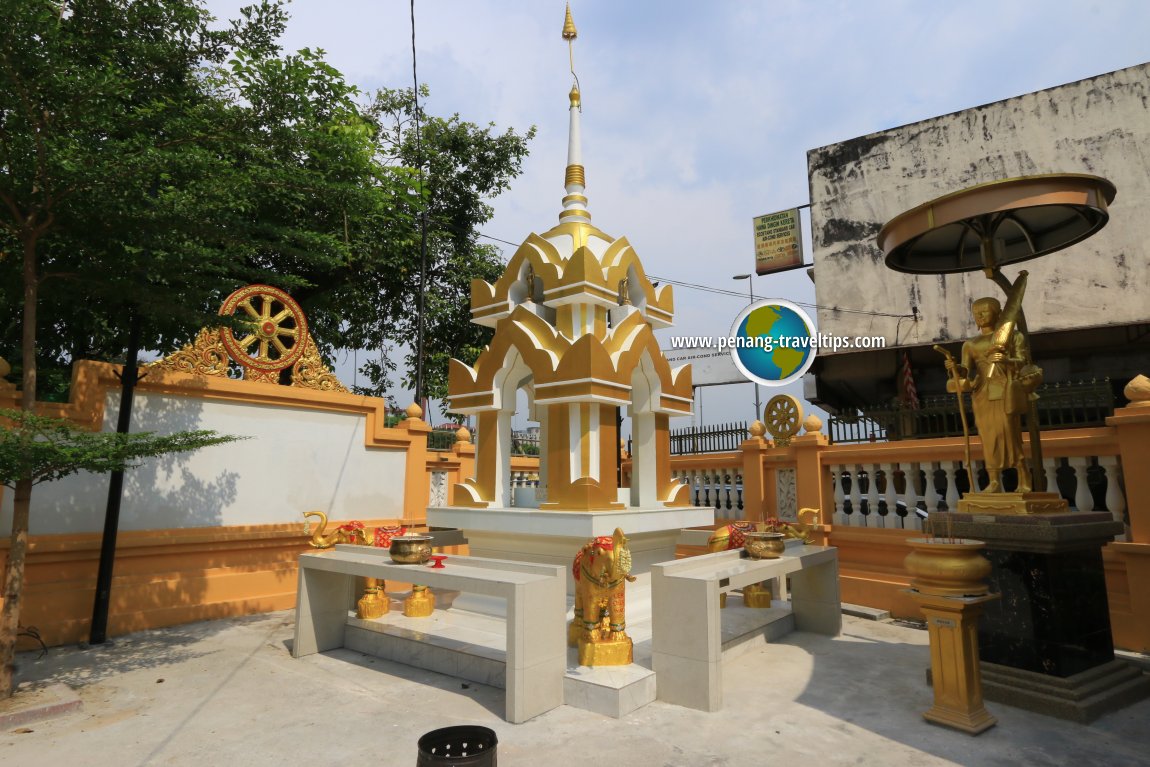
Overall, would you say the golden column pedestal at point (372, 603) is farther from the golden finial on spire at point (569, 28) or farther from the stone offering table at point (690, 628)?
the golden finial on spire at point (569, 28)

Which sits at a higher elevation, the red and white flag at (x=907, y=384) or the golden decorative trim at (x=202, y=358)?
the red and white flag at (x=907, y=384)

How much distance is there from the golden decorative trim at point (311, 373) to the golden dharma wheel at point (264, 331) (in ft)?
0.42

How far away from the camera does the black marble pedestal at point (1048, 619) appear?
4.82 metres

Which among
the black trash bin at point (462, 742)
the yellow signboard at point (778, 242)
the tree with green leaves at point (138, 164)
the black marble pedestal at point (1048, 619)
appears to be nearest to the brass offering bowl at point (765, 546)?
the black marble pedestal at point (1048, 619)

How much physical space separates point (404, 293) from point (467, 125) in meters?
4.71

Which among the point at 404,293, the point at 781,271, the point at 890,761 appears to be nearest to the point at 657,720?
the point at 890,761

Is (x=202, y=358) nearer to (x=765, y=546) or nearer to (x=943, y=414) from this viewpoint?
(x=765, y=546)

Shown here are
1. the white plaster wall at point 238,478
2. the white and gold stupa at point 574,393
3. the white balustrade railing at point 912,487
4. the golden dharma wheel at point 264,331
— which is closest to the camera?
the white balustrade railing at point 912,487

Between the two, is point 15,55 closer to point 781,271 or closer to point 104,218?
point 104,218

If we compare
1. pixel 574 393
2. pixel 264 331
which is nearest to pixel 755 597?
pixel 574 393

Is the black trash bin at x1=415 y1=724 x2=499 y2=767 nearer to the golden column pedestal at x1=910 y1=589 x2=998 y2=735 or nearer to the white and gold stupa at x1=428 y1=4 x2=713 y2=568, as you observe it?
the white and gold stupa at x1=428 y1=4 x2=713 y2=568

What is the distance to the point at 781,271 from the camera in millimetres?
18672

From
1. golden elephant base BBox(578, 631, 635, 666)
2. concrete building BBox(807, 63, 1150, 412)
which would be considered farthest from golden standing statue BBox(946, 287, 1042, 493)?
concrete building BBox(807, 63, 1150, 412)

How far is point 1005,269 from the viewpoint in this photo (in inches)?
571
